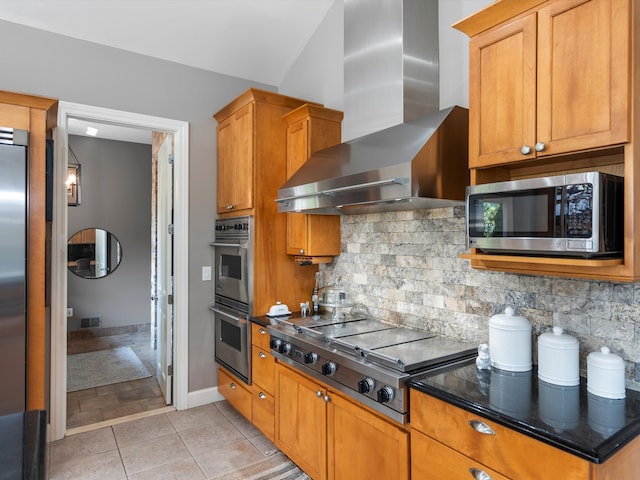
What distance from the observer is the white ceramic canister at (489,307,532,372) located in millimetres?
1744

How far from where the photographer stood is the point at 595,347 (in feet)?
5.44

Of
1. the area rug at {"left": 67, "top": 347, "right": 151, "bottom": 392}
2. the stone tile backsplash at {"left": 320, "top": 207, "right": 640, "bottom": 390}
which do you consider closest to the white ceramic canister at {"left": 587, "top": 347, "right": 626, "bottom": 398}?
the stone tile backsplash at {"left": 320, "top": 207, "right": 640, "bottom": 390}

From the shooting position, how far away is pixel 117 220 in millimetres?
5938

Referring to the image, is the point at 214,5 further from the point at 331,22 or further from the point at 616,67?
the point at 616,67

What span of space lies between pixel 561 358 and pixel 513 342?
7.7 inches

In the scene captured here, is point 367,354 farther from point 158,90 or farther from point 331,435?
point 158,90

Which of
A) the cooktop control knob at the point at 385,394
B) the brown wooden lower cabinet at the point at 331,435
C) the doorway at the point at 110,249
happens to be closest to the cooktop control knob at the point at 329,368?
the brown wooden lower cabinet at the point at 331,435

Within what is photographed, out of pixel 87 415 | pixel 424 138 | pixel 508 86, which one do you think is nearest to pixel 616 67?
pixel 508 86

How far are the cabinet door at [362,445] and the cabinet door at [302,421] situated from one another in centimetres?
7

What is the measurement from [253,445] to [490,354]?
1.87 meters

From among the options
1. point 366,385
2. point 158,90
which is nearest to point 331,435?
point 366,385

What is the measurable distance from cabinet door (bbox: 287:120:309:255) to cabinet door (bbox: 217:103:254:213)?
1.00 ft

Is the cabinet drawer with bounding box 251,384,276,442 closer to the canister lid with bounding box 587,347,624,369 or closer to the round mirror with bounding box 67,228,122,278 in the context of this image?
the canister lid with bounding box 587,347,624,369

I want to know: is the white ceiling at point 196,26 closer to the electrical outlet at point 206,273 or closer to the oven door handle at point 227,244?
the oven door handle at point 227,244
